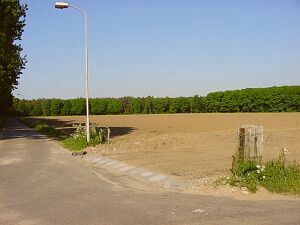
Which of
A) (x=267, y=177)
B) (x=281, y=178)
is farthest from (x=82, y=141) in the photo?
(x=281, y=178)

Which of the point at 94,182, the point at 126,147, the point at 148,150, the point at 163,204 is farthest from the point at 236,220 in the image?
the point at 126,147

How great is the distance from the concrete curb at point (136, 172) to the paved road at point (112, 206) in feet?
2.66

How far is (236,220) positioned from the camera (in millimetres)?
7082

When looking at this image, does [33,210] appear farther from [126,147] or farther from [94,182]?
[126,147]

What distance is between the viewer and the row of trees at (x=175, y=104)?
9789cm

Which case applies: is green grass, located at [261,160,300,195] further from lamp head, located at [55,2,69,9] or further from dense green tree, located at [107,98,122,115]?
dense green tree, located at [107,98,122,115]

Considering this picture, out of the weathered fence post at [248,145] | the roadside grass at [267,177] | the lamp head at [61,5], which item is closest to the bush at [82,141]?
the lamp head at [61,5]

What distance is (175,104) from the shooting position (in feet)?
368

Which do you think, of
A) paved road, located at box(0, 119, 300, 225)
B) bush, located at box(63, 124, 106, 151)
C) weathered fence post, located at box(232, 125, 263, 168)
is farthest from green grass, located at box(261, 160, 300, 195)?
bush, located at box(63, 124, 106, 151)

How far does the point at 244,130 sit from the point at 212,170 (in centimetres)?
233

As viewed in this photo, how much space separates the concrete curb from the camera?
10.9 meters

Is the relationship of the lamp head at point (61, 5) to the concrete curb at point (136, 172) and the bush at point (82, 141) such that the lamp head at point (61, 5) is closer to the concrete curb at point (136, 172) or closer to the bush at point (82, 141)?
the bush at point (82, 141)

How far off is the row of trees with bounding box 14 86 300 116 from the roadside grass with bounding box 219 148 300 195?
3525 inches

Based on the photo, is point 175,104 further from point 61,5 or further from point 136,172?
point 136,172
